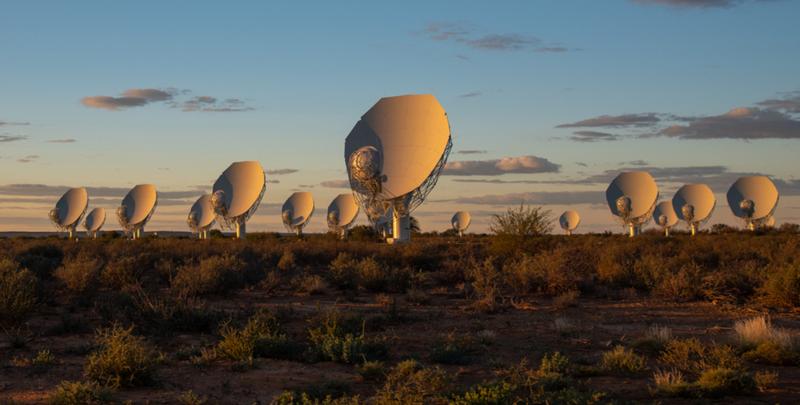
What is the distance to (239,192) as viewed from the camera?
55938 mm

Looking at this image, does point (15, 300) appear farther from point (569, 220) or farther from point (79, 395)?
point (569, 220)

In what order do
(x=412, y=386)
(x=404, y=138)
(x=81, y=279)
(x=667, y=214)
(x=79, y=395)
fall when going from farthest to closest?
(x=667, y=214)
(x=404, y=138)
(x=81, y=279)
(x=412, y=386)
(x=79, y=395)

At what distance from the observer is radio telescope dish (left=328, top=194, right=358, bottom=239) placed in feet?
229

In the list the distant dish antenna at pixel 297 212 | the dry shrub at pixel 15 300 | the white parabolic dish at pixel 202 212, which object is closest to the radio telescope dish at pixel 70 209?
the white parabolic dish at pixel 202 212

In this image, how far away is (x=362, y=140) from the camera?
130ft

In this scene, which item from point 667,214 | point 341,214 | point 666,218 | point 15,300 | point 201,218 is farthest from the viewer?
point 667,214

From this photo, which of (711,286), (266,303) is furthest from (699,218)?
(266,303)

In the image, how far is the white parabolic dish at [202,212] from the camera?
6544 centimetres

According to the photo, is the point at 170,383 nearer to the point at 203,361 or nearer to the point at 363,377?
the point at 203,361

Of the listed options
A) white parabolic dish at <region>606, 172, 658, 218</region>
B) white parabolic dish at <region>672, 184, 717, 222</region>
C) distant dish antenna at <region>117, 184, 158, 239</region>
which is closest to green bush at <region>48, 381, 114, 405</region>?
white parabolic dish at <region>606, 172, 658, 218</region>

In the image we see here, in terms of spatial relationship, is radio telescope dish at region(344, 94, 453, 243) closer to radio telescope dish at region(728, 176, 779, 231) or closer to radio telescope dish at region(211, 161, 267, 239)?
radio telescope dish at region(211, 161, 267, 239)

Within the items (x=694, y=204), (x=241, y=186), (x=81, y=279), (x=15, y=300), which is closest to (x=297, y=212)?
(x=241, y=186)

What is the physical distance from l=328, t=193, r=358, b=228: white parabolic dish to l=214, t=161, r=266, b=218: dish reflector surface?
1468cm

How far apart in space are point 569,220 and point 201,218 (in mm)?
37572
